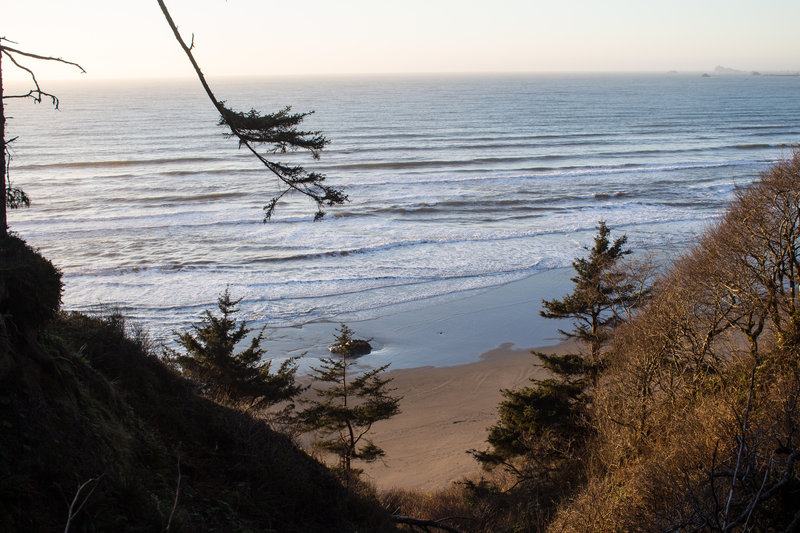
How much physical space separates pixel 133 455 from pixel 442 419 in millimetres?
12104

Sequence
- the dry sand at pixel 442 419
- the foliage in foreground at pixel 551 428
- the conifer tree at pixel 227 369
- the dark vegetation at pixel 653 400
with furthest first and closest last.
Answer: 1. the dry sand at pixel 442 419
2. the foliage in foreground at pixel 551 428
3. the conifer tree at pixel 227 369
4. the dark vegetation at pixel 653 400

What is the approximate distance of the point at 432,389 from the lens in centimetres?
1869

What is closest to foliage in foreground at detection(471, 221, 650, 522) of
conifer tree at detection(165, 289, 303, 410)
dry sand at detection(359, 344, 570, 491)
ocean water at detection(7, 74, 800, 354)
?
dry sand at detection(359, 344, 570, 491)

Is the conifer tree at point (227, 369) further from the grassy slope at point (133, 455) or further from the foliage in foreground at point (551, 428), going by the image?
the foliage in foreground at point (551, 428)

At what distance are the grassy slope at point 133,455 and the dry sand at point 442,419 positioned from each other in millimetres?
6378

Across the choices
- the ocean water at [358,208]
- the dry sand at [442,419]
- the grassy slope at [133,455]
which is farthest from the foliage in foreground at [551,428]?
the ocean water at [358,208]

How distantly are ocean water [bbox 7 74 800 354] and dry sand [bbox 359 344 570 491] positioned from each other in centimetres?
510

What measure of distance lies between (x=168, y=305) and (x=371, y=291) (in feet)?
28.3

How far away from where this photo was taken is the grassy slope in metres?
5.08

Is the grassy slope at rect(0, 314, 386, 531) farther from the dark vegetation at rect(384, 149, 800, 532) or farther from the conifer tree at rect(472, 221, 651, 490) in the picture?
the conifer tree at rect(472, 221, 651, 490)

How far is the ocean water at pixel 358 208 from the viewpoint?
2528 cm

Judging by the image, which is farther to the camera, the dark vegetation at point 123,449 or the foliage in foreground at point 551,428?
the foliage in foreground at point 551,428

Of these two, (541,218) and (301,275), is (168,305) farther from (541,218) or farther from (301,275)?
(541,218)

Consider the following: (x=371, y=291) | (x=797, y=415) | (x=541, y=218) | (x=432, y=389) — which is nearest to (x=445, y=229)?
(x=541, y=218)
